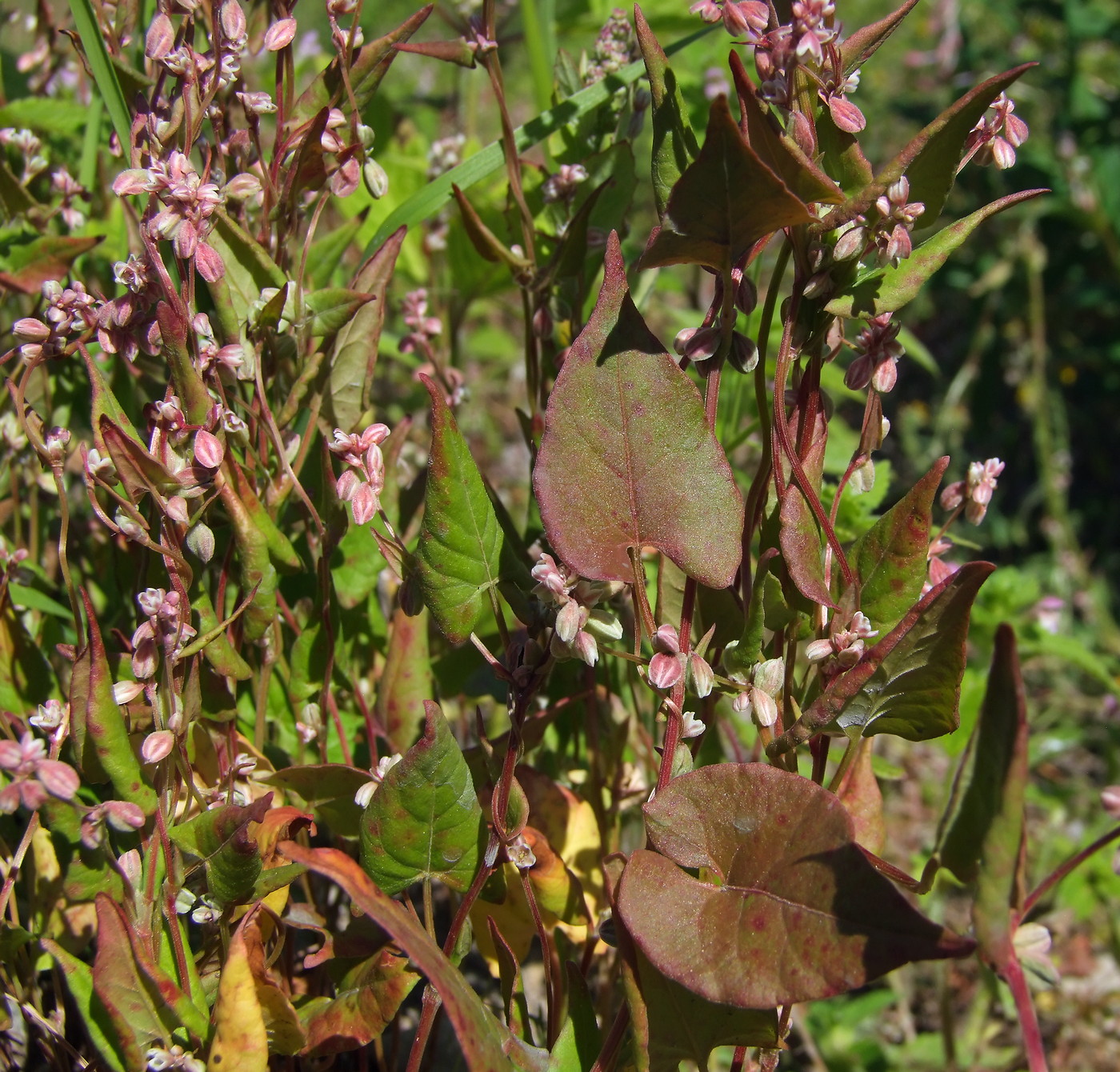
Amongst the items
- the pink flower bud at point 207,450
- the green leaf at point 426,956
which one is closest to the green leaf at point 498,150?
the pink flower bud at point 207,450

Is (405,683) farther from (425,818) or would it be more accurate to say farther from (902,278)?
(902,278)

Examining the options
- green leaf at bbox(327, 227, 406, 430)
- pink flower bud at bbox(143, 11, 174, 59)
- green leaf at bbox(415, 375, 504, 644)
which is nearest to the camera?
green leaf at bbox(415, 375, 504, 644)

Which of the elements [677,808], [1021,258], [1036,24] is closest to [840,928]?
[677,808]

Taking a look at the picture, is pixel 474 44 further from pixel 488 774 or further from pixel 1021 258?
pixel 1021 258

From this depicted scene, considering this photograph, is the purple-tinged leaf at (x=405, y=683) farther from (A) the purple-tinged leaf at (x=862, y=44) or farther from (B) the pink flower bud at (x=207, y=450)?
(A) the purple-tinged leaf at (x=862, y=44)

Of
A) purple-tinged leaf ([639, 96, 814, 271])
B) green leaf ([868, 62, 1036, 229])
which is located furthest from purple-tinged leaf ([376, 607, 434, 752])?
green leaf ([868, 62, 1036, 229])

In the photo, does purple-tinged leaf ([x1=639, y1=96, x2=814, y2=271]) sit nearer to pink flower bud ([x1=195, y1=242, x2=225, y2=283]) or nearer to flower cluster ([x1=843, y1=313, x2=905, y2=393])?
flower cluster ([x1=843, y1=313, x2=905, y2=393])
